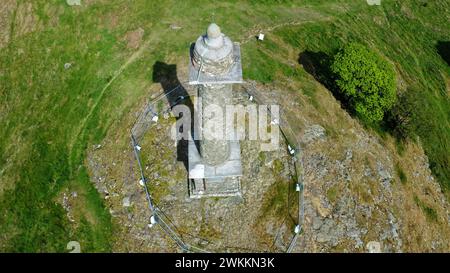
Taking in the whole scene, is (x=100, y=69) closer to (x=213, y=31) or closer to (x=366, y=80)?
(x=213, y=31)

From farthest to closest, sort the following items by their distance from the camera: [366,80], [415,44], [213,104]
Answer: [415,44] → [366,80] → [213,104]

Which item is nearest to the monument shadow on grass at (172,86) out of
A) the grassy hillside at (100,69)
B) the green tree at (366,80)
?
the grassy hillside at (100,69)

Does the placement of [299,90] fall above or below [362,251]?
above

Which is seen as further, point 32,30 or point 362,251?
point 32,30

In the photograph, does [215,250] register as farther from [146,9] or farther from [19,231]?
[146,9]

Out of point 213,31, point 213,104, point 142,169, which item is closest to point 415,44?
point 213,104
